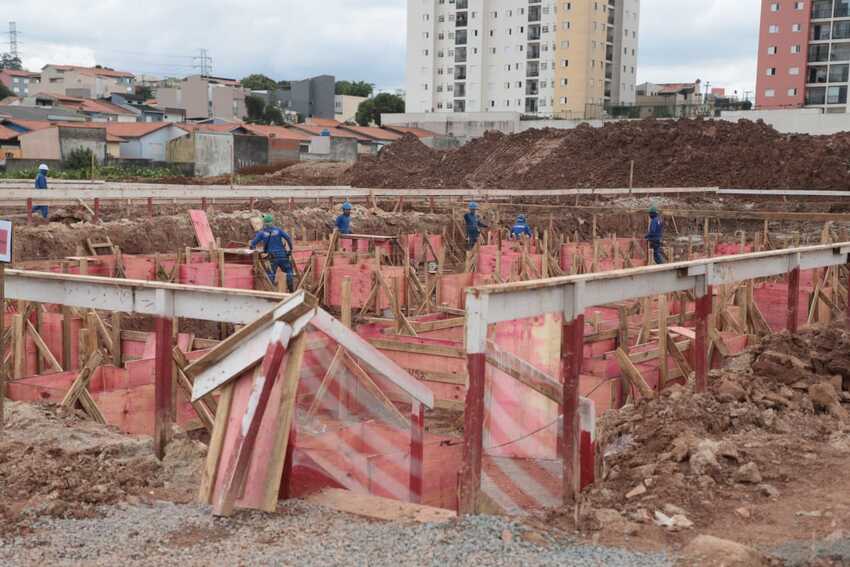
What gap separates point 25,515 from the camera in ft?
16.4

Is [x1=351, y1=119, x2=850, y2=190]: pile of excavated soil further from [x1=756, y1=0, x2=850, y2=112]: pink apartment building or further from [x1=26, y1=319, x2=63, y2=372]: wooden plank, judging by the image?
[x1=26, y1=319, x2=63, y2=372]: wooden plank

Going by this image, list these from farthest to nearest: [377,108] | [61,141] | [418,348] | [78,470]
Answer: [377,108]
[61,141]
[418,348]
[78,470]

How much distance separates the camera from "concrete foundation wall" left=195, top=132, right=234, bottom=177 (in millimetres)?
53844

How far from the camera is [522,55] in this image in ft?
251

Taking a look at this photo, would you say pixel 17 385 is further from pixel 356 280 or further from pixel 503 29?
pixel 503 29

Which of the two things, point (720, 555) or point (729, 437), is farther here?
point (729, 437)

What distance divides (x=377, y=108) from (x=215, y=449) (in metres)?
93.6

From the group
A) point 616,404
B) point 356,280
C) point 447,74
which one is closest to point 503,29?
point 447,74

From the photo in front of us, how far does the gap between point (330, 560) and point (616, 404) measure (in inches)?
190

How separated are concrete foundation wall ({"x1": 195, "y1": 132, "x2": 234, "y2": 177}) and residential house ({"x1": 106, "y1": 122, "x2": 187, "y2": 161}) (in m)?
2.72

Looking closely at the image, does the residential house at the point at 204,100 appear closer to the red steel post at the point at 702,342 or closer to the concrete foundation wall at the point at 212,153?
the concrete foundation wall at the point at 212,153

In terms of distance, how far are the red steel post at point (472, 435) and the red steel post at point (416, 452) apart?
1.07 m

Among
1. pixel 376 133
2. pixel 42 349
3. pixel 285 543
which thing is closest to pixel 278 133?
pixel 376 133

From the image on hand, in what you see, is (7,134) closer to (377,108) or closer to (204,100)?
(204,100)
